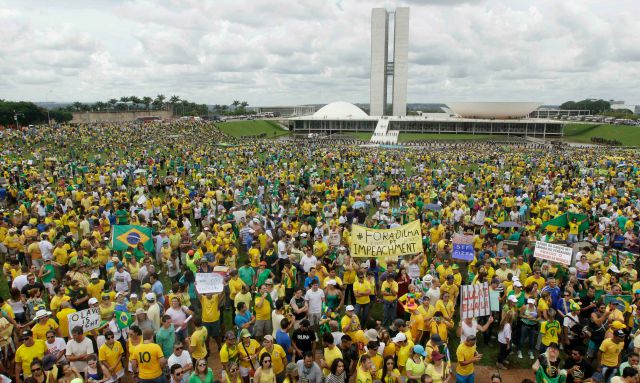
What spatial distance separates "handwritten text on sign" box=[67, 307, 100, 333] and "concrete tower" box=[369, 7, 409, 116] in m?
101

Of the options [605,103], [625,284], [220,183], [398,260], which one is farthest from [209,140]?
A: [605,103]

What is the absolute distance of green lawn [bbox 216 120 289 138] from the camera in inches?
2682

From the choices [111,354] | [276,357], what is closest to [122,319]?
[111,354]

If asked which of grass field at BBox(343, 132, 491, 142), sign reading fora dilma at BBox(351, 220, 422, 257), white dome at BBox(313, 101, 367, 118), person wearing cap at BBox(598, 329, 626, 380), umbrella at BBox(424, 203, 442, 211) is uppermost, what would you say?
white dome at BBox(313, 101, 367, 118)

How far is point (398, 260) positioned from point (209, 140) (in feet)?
142

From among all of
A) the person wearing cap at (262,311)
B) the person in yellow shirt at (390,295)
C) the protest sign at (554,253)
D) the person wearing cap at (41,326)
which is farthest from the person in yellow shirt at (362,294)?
the person wearing cap at (41,326)

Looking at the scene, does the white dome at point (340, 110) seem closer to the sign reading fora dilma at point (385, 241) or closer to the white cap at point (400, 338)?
the sign reading fora dilma at point (385, 241)

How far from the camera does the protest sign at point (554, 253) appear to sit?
29.3 ft

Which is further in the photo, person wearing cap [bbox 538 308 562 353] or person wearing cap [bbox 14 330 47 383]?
person wearing cap [bbox 538 308 562 353]

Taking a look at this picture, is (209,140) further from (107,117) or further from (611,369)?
(611,369)

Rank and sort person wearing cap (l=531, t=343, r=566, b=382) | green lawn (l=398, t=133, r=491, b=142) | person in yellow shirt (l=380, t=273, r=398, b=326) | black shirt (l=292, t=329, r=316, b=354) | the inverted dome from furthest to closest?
the inverted dome < green lawn (l=398, t=133, r=491, b=142) < person in yellow shirt (l=380, t=273, r=398, b=326) < black shirt (l=292, t=329, r=316, b=354) < person wearing cap (l=531, t=343, r=566, b=382)

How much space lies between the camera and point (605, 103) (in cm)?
15212

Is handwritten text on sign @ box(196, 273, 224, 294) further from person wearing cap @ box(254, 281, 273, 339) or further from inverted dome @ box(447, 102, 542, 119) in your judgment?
inverted dome @ box(447, 102, 542, 119)

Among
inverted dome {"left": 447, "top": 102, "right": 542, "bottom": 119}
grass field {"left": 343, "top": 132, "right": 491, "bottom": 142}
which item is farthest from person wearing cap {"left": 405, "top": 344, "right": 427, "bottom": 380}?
inverted dome {"left": 447, "top": 102, "right": 542, "bottom": 119}
